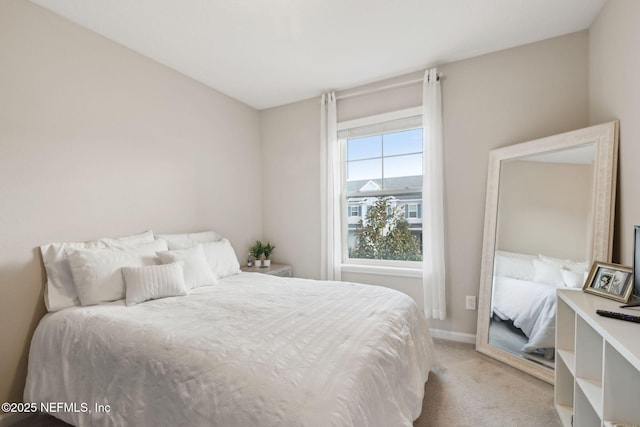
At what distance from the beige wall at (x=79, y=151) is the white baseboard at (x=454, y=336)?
2649 mm

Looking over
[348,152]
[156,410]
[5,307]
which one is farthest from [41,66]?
[348,152]

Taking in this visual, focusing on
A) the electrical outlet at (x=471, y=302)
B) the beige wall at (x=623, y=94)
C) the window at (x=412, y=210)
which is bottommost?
the electrical outlet at (x=471, y=302)

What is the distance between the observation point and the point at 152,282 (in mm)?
2012

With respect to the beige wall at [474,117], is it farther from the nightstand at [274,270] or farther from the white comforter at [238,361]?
the white comforter at [238,361]

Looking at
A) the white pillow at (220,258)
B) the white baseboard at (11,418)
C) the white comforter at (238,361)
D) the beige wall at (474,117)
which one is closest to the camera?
the white comforter at (238,361)

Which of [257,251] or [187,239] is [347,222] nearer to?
[257,251]

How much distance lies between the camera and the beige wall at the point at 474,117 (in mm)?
2414

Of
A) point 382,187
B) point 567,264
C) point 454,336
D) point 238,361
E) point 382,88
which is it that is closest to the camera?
point 238,361

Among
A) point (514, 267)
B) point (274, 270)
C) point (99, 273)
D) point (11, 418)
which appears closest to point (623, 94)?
point (514, 267)

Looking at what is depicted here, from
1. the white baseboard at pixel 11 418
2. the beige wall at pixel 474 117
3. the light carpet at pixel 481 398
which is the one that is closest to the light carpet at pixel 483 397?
the light carpet at pixel 481 398

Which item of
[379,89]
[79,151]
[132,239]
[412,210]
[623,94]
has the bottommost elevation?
[132,239]

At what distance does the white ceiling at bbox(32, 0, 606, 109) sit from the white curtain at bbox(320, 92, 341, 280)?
501 mm

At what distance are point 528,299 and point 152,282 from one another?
9.22ft

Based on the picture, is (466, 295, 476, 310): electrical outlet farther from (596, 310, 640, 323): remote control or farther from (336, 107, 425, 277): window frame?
(596, 310, 640, 323): remote control
